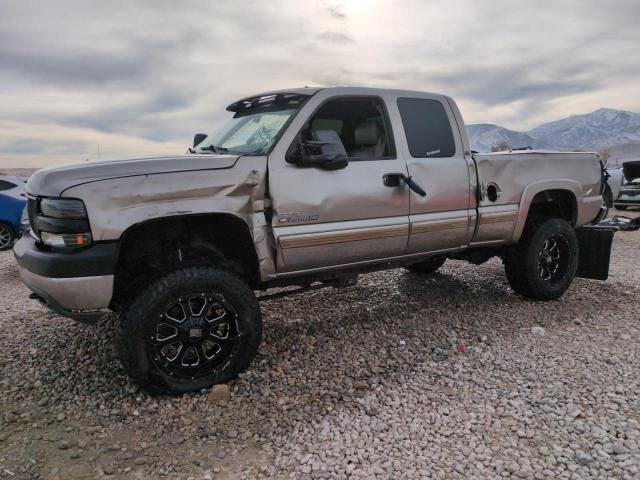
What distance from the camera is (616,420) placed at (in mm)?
3027

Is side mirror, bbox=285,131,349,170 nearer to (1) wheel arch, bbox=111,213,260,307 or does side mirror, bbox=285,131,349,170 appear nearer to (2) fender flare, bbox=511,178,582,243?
(1) wheel arch, bbox=111,213,260,307

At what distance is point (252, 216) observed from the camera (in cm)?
354

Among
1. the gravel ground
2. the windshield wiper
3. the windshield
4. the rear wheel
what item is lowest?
the gravel ground

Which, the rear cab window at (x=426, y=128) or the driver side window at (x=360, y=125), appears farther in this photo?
the rear cab window at (x=426, y=128)

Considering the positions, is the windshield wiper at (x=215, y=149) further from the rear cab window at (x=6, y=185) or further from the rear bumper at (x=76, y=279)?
the rear cab window at (x=6, y=185)

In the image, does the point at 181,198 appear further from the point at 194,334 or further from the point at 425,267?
the point at 425,267

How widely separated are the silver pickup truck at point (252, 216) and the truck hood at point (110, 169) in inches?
0.4

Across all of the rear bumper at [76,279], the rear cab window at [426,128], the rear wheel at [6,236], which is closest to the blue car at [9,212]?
the rear wheel at [6,236]

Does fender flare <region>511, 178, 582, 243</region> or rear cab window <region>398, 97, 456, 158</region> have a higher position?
rear cab window <region>398, 97, 456, 158</region>

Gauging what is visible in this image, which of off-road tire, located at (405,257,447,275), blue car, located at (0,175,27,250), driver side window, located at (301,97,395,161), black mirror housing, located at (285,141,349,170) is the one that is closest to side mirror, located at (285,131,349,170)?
black mirror housing, located at (285,141,349,170)

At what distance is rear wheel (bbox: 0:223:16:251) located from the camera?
31.4 feet

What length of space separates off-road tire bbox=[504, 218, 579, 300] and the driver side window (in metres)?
1.98

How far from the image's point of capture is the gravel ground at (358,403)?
2.69 m

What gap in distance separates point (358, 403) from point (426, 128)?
249 centimetres
